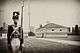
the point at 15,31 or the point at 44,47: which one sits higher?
the point at 15,31

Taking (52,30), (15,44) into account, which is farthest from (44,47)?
(15,44)

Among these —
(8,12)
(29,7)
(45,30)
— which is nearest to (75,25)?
(45,30)

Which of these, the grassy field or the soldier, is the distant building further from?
the soldier

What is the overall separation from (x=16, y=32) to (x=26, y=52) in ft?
1.18

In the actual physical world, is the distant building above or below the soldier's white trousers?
above

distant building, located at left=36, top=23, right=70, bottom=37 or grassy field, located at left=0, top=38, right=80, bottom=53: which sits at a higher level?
distant building, located at left=36, top=23, right=70, bottom=37

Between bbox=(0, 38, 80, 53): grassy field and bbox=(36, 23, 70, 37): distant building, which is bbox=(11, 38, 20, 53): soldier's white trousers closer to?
bbox=(0, 38, 80, 53): grassy field

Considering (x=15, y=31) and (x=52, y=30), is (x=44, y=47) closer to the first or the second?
(x=52, y=30)

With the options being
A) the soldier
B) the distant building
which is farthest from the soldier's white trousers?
the distant building

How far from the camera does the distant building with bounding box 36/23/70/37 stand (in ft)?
6.61

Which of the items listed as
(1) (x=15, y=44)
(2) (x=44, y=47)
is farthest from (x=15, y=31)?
(2) (x=44, y=47)

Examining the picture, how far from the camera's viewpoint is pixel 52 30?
203 centimetres

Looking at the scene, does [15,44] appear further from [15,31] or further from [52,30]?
[52,30]

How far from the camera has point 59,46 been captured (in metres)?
1.98
